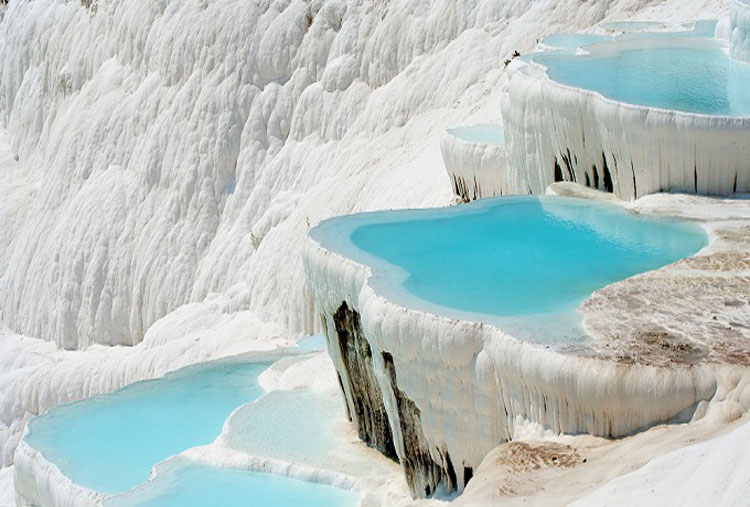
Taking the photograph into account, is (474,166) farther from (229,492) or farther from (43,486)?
(43,486)

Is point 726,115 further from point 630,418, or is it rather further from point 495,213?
point 630,418

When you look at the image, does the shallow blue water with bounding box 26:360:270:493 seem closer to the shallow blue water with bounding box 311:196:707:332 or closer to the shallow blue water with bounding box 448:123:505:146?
the shallow blue water with bounding box 311:196:707:332

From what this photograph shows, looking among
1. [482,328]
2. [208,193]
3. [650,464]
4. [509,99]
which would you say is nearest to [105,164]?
[208,193]

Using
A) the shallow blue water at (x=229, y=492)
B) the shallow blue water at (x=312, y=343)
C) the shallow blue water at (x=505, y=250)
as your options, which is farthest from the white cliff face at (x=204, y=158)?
the shallow blue water at (x=229, y=492)

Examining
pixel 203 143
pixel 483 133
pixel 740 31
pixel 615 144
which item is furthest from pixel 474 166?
pixel 203 143

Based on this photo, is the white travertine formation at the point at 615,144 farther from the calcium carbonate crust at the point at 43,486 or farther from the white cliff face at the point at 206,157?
the calcium carbonate crust at the point at 43,486

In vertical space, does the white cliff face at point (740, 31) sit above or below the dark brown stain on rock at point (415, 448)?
above
